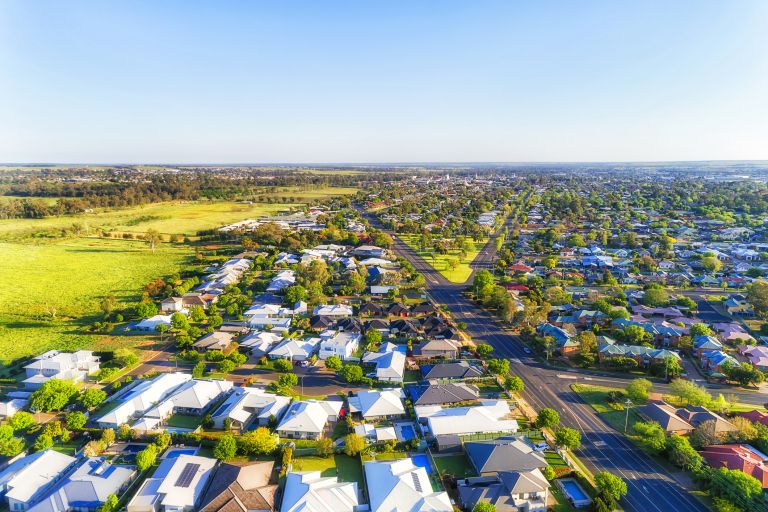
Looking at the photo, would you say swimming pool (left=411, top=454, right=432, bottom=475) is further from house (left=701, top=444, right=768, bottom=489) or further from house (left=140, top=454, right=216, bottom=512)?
house (left=701, top=444, right=768, bottom=489)

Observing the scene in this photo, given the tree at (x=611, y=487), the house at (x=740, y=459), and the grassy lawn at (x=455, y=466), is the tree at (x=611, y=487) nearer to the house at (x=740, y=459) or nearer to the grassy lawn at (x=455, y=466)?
the grassy lawn at (x=455, y=466)

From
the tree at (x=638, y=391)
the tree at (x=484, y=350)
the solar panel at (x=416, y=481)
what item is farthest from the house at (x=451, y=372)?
the solar panel at (x=416, y=481)

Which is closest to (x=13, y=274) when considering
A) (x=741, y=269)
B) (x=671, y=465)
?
(x=671, y=465)

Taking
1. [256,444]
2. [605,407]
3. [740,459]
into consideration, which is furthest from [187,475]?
[740,459]

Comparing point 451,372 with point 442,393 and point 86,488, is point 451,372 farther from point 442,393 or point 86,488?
point 86,488

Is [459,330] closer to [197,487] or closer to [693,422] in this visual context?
[693,422]
